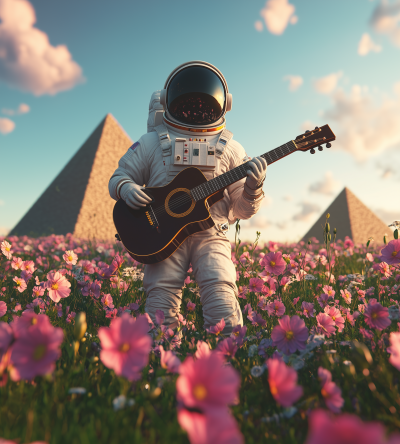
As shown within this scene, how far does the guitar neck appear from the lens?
7.88ft

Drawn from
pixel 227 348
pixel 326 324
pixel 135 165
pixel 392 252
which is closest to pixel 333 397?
pixel 227 348

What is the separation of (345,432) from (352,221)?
20157 millimetres

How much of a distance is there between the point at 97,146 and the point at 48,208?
5289 millimetres

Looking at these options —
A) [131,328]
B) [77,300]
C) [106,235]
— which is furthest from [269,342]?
[106,235]

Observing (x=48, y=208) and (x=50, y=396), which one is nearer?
(x=50, y=396)

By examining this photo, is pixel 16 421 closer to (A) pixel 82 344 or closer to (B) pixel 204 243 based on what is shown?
(A) pixel 82 344

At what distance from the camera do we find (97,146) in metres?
20.0

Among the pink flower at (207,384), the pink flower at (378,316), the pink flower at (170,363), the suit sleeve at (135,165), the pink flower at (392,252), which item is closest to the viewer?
the pink flower at (207,384)

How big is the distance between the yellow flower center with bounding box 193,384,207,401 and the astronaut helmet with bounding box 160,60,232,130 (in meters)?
2.33

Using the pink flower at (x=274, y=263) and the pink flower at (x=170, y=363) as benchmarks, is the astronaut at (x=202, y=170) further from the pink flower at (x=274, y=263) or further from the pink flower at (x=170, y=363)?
the pink flower at (x=170, y=363)

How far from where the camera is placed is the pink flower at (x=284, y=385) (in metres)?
0.84

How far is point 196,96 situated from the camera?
2.62m

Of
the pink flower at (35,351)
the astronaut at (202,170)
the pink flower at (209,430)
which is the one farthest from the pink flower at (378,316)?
the pink flower at (35,351)

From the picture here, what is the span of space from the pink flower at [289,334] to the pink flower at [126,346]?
665 mm
